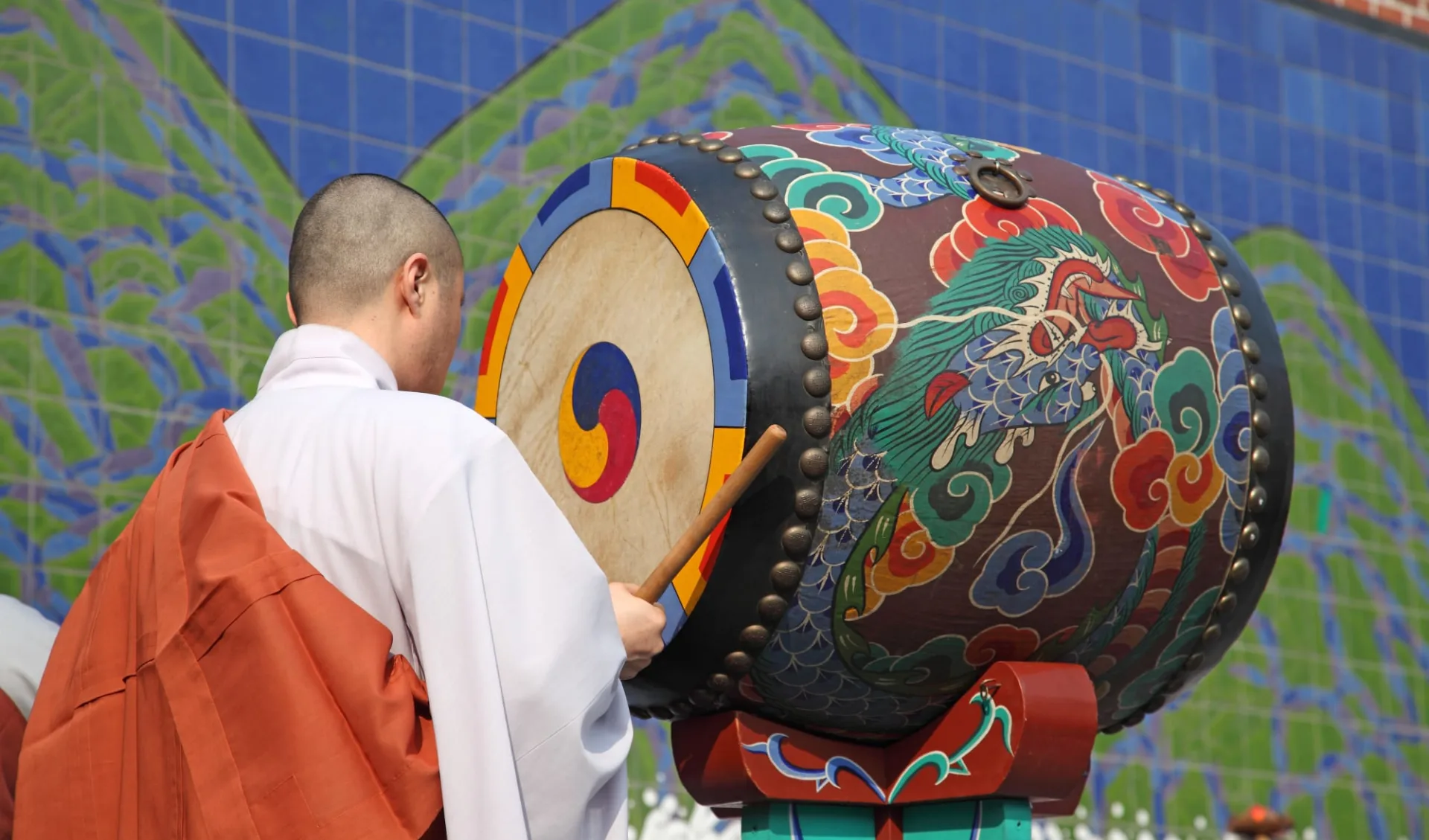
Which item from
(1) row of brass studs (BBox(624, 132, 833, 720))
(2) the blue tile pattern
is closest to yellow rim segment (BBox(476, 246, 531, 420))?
(1) row of brass studs (BBox(624, 132, 833, 720))

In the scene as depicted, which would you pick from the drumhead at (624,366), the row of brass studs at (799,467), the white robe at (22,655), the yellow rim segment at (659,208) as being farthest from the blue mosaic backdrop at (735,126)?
the row of brass studs at (799,467)

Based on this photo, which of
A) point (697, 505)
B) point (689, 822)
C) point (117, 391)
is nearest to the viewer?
point (697, 505)

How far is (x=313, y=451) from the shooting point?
1383 mm

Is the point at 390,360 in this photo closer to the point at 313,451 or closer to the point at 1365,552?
the point at 313,451

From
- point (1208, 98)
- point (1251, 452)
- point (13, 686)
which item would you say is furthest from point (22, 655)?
point (1208, 98)

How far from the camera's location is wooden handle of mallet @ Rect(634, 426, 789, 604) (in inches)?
62.9

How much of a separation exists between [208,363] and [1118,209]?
177 centimetres

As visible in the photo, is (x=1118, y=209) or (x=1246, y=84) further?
(x=1246, y=84)

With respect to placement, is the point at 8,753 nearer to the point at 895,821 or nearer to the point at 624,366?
the point at 624,366

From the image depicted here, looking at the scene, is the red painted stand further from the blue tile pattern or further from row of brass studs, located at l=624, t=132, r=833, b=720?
the blue tile pattern

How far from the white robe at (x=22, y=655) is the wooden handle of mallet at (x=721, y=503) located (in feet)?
2.19

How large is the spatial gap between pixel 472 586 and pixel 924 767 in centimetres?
71

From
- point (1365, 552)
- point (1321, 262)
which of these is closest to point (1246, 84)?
point (1321, 262)

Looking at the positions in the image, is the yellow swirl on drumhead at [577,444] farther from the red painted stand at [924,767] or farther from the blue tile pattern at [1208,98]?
the blue tile pattern at [1208,98]
